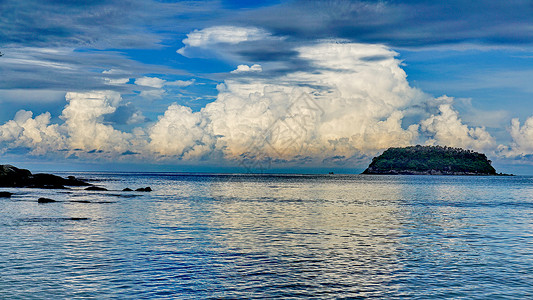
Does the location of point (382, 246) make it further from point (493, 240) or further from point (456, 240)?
point (493, 240)

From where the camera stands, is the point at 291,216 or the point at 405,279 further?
the point at 291,216

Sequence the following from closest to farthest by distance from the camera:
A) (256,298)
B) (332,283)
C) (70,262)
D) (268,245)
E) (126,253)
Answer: (256,298)
(332,283)
(70,262)
(126,253)
(268,245)

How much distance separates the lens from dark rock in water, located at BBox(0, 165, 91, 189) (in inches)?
4225

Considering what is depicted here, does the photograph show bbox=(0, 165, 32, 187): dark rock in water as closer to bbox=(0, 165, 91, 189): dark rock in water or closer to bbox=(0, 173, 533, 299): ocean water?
bbox=(0, 165, 91, 189): dark rock in water

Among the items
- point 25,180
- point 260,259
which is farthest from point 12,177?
point 260,259

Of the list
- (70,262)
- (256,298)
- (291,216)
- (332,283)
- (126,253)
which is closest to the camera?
(256,298)

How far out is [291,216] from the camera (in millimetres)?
54781

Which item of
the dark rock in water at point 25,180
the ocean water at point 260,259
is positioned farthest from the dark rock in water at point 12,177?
the ocean water at point 260,259

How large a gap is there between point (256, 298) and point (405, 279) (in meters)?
8.18

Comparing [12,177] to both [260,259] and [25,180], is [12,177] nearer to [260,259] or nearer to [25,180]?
[25,180]

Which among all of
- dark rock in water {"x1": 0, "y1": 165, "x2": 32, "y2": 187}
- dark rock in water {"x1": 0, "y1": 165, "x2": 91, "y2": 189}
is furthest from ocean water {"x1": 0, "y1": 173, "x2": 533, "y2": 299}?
dark rock in water {"x1": 0, "y1": 165, "x2": 91, "y2": 189}

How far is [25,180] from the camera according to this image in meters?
113

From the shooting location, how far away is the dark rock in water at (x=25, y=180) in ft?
352

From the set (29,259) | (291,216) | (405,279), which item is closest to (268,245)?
(405,279)
